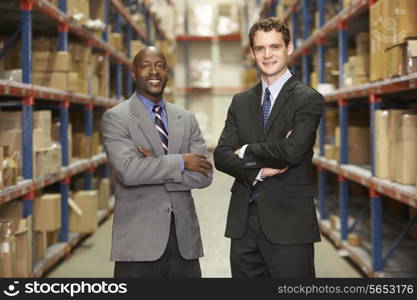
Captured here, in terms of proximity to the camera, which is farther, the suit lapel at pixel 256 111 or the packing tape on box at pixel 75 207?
the packing tape on box at pixel 75 207

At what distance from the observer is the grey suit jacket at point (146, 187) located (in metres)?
2.43

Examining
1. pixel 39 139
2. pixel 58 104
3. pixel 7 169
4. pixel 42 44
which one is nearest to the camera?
pixel 7 169

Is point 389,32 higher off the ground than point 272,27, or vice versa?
point 389,32

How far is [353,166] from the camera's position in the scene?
5.35 meters

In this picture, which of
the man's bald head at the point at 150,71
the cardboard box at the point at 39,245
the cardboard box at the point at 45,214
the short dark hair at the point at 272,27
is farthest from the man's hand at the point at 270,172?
the cardboard box at the point at 39,245

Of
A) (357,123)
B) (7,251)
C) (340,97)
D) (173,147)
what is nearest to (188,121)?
(173,147)

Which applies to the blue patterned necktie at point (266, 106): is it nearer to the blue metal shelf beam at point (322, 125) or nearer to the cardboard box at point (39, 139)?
the cardboard box at point (39, 139)

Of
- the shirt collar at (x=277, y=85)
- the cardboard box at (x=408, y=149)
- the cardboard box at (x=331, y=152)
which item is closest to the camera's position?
the shirt collar at (x=277, y=85)

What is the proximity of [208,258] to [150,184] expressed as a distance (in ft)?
9.01

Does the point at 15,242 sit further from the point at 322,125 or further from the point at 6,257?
the point at 322,125

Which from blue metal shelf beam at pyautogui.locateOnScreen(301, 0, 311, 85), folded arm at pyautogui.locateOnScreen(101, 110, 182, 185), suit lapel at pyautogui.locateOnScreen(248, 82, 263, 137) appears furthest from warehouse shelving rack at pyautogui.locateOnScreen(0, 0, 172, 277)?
blue metal shelf beam at pyautogui.locateOnScreen(301, 0, 311, 85)

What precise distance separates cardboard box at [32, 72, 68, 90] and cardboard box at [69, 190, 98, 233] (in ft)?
3.83

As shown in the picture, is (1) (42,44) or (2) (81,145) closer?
(1) (42,44)

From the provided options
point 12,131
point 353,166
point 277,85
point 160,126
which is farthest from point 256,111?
point 353,166
